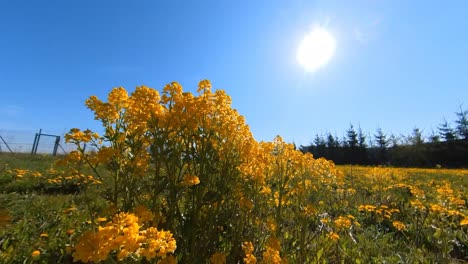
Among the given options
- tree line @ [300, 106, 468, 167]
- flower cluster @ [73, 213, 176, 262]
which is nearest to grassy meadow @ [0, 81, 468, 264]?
flower cluster @ [73, 213, 176, 262]

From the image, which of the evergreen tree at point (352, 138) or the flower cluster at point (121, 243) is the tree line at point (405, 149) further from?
the flower cluster at point (121, 243)

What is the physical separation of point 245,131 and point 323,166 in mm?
1259

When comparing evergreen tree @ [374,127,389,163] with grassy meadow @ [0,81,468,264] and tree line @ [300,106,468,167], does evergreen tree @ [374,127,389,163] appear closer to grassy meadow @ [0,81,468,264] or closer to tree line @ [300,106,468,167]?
tree line @ [300,106,468,167]

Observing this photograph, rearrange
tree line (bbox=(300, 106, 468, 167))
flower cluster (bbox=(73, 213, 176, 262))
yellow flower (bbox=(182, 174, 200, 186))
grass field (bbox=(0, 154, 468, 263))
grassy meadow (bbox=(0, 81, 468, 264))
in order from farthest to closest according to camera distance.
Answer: tree line (bbox=(300, 106, 468, 167)) → grass field (bbox=(0, 154, 468, 263)) → grassy meadow (bbox=(0, 81, 468, 264)) → yellow flower (bbox=(182, 174, 200, 186)) → flower cluster (bbox=(73, 213, 176, 262))

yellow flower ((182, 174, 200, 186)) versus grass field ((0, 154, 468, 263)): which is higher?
yellow flower ((182, 174, 200, 186))

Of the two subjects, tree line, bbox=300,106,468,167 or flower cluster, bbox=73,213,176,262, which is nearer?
flower cluster, bbox=73,213,176,262

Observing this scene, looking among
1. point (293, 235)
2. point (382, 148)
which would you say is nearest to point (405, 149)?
point (382, 148)

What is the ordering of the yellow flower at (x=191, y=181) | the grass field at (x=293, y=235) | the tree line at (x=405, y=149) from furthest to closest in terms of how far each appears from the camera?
the tree line at (x=405, y=149) → the grass field at (x=293, y=235) → the yellow flower at (x=191, y=181)

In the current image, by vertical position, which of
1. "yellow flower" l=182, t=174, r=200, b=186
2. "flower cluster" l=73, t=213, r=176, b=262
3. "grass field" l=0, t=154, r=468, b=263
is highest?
"yellow flower" l=182, t=174, r=200, b=186

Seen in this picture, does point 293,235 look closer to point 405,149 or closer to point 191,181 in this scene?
point 191,181

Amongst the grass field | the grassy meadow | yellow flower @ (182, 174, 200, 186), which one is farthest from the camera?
the grass field

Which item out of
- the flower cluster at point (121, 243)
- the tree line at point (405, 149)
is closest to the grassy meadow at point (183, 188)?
the flower cluster at point (121, 243)

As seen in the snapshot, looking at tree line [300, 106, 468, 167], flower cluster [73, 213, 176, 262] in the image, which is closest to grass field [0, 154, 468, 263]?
flower cluster [73, 213, 176, 262]

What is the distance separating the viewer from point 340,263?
266 cm
